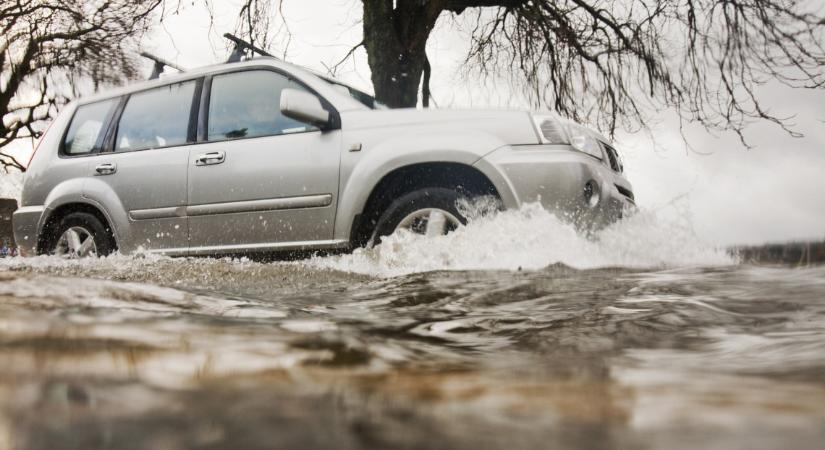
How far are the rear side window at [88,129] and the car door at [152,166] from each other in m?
0.18

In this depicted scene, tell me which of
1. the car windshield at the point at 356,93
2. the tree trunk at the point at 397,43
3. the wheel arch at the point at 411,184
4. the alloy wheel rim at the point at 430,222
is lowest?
the alloy wheel rim at the point at 430,222

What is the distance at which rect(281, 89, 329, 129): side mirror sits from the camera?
154 inches

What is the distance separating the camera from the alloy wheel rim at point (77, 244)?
5.34 metres

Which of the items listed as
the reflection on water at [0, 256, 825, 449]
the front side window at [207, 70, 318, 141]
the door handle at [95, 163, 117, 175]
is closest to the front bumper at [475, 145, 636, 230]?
the front side window at [207, 70, 318, 141]

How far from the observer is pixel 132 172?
16.5 ft

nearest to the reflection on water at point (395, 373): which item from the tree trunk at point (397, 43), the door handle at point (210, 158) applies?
the door handle at point (210, 158)

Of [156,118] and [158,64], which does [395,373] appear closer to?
[156,118]

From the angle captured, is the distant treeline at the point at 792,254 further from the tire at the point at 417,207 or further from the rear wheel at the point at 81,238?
the rear wheel at the point at 81,238

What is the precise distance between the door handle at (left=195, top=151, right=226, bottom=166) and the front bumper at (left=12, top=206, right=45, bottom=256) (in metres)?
1.73

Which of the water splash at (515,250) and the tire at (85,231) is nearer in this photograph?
the water splash at (515,250)

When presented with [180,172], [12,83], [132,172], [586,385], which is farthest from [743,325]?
[12,83]

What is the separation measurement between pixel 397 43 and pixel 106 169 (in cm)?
521

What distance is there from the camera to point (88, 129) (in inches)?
219

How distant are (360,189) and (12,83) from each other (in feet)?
56.4
